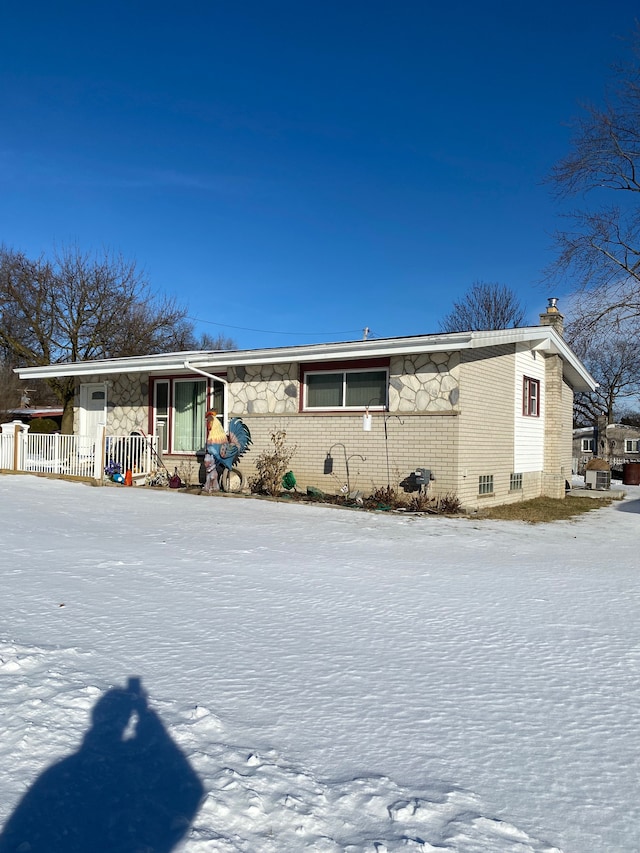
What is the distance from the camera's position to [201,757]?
2.73m

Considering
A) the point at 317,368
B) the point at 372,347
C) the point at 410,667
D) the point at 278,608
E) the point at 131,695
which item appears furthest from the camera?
the point at 317,368

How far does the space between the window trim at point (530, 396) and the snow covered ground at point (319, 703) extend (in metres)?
9.28

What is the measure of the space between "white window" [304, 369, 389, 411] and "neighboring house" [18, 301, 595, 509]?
0.02 meters

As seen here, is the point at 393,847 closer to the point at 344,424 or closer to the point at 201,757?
the point at 201,757

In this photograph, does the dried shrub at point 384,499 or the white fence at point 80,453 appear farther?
the white fence at point 80,453

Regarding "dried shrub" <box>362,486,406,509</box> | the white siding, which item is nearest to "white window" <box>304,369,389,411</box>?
"dried shrub" <box>362,486,406,509</box>

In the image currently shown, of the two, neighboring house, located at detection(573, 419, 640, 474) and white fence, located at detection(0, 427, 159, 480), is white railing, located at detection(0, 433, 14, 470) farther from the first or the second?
neighboring house, located at detection(573, 419, 640, 474)

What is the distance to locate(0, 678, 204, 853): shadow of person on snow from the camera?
2.21 m

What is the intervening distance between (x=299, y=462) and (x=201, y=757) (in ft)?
35.9

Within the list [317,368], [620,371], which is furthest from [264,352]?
[620,371]

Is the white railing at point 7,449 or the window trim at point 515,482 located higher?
the white railing at point 7,449

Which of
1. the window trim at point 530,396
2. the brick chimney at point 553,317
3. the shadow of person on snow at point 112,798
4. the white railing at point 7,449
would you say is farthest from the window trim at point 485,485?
the white railing at point 7,449

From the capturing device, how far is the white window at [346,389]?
12891mm

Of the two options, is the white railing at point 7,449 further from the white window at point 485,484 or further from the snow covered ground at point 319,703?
the white window at point 485,484
